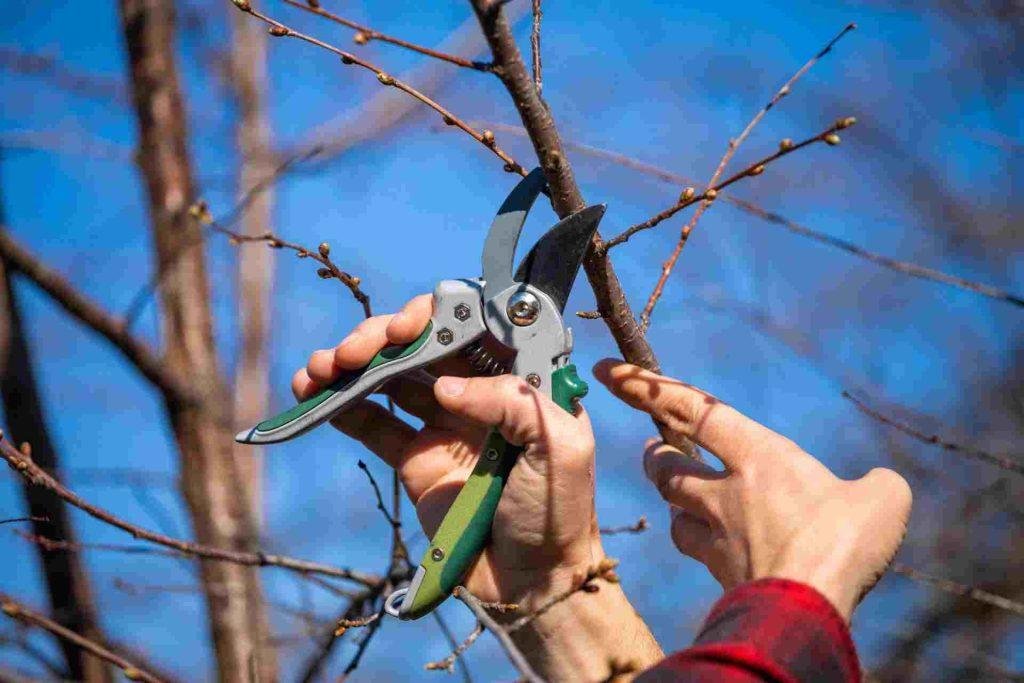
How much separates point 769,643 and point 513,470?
0.70 m

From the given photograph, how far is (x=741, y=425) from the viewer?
1.86 meters

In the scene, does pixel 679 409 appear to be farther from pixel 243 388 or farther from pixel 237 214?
pixel 243 388

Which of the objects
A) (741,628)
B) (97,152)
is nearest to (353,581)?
(741,628)

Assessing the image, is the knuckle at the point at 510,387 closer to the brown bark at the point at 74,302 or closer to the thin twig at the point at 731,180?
the thin twig at the point at 731,180

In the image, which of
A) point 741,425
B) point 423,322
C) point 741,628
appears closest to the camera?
point 741,628

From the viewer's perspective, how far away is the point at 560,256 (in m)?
1.90

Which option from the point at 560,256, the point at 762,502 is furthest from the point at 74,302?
the point at 762,502

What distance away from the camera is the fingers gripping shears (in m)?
1.95

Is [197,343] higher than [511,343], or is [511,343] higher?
[197,343]

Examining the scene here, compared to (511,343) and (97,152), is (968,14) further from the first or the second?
(97,152)

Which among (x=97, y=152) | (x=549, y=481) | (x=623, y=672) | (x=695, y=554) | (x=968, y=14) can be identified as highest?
(x=97, y=152)

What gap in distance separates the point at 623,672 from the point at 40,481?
1249 mm

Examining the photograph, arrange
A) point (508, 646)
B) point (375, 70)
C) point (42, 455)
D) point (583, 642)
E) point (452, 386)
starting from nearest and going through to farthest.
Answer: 1. point (508, 646)
2. point (375, 70)
3. point (452, 386)
4. point (583, 642)
5. point (42, 455)

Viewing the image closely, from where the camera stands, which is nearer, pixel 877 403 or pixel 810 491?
pixel 810 491
